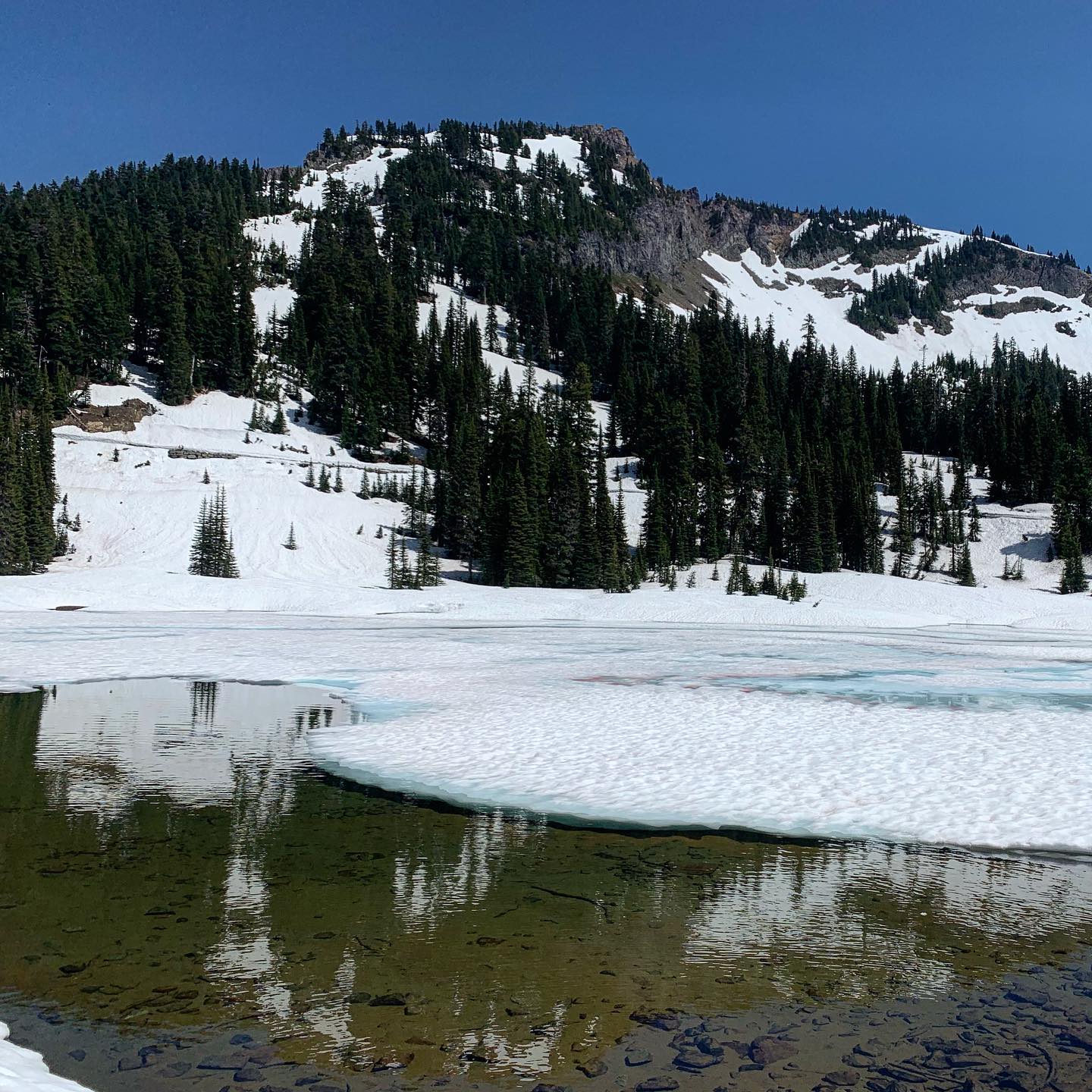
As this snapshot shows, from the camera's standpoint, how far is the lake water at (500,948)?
15.7ft

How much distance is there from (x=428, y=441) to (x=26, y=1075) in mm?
99577

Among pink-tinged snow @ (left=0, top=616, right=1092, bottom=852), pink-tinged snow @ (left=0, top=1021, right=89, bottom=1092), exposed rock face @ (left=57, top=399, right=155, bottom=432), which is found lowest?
pink-tinged snow @ (left=0, top=616, right=1092, bottom=852)

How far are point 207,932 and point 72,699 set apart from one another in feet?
43.6

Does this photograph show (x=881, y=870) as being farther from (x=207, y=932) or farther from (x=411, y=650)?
(x=411, y=650)

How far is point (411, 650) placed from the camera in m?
27.6

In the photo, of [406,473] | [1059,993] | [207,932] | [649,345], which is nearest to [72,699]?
[207,932]

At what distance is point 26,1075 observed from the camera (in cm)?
425

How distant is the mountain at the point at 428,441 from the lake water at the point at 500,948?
38034 mm

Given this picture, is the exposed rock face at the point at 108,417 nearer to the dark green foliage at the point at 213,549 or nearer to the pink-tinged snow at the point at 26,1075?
the dark green foliage at the point at 213,549

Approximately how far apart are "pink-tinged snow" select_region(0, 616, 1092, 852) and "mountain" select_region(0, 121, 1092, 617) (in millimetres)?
19872

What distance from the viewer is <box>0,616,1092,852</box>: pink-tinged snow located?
10141mm

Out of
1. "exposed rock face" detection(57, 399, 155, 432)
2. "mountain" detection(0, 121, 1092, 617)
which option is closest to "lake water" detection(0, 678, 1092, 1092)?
"mountain" detection(0, 121, 1092, 617)

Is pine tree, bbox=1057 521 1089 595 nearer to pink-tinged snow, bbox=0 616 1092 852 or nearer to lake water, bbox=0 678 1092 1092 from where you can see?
pink-tinged snow, bbox=0 616 1092 852

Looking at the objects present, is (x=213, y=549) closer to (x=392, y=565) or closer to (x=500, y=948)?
(x=392, y=565)
